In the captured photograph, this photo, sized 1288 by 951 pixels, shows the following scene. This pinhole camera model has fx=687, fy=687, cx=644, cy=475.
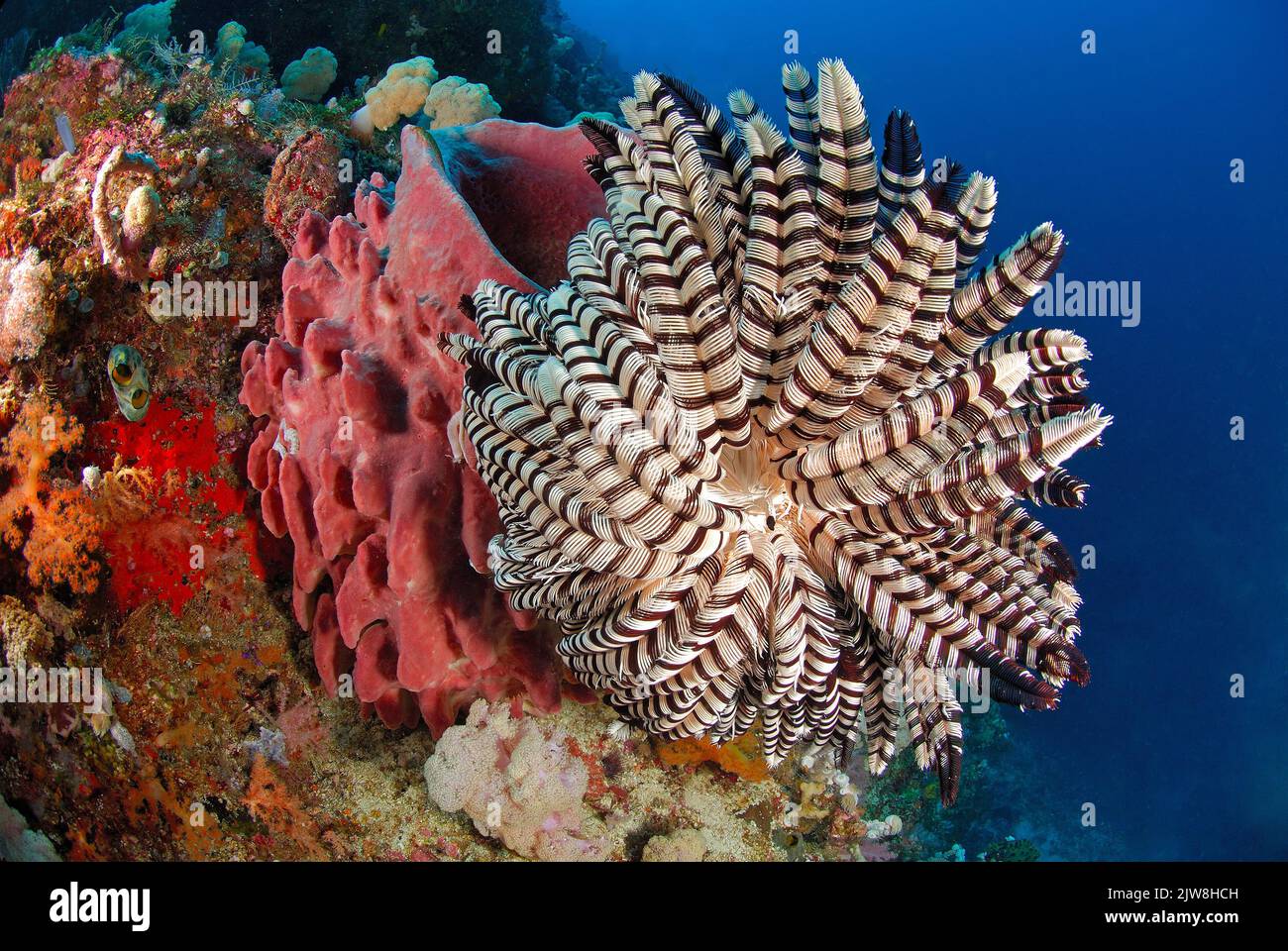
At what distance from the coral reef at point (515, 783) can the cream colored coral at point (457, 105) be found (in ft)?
18.4

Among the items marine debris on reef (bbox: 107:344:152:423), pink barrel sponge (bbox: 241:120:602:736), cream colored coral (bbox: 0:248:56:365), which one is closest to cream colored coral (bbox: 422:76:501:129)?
pink barrel sponge (bbox: 241:120:602:736)

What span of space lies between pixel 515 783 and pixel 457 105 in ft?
20.1

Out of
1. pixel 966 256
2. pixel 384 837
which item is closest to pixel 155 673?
pixel 384 837

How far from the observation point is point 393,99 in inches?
240

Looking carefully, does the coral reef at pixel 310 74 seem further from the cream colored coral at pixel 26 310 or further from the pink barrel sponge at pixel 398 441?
the pink barrel sponge at pixel 398 441

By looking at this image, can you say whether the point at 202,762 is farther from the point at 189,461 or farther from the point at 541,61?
the point at 541,61

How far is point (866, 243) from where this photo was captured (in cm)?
252

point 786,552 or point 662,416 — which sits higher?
point 662,416

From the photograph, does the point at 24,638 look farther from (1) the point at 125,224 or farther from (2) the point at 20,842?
(1) the point at 125,224

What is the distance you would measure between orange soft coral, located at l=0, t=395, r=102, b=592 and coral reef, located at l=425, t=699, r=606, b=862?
80.8 inches

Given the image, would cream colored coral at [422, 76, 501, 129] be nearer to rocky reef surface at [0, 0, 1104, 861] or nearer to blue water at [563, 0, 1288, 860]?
rocky reef surface at [0, 0, 1104, 861]

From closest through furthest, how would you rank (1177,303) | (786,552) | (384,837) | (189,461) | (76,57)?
1. (786,552)
2. (384,837)
3. (189,461)
4. (76,57)
5. (1177,303)

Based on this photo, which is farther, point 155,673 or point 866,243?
point 155,673

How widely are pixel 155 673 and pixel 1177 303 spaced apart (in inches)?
1692
